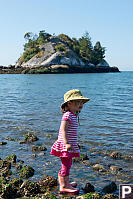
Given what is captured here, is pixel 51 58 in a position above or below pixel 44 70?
above

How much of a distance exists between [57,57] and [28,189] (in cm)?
10577

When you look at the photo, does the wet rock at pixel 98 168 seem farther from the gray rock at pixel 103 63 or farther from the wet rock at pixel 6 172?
the gray rock at pixel 103 63

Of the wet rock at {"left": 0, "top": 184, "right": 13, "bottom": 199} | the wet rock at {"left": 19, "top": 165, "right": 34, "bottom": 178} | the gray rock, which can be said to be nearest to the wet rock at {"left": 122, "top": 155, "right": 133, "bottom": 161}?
the wet rock at {"left": 19, "top": 165, "right": 34, "bottom": 178}

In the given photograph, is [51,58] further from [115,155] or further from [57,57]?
[115,155]

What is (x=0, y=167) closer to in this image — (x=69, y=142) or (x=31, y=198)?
(x=31, y=198)

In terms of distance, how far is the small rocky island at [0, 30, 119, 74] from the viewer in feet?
333

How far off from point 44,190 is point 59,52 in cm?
11033

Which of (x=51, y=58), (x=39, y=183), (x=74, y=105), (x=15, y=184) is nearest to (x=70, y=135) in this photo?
(x=74, y=105)

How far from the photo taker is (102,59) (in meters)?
150

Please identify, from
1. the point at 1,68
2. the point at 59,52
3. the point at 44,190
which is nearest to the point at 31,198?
the point at 44,190

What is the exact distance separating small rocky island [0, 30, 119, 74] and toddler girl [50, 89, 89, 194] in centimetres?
8849

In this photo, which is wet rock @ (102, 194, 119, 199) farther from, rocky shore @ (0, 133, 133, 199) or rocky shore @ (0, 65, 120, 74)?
rocky shore @ (0, 65, 120, 74)

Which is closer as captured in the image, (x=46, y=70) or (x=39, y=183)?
(x=39, y=183)

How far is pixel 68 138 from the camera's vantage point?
4742 millimetres
